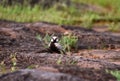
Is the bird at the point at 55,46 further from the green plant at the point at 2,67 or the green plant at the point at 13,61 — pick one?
the green plant at the point at 2,67

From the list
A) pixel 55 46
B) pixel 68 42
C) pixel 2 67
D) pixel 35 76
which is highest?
pixel 35 76

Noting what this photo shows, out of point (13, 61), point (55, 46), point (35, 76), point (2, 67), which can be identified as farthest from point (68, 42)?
point (35, 76)

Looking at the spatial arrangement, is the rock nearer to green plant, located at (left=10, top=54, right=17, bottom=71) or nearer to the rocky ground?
the rocky ground

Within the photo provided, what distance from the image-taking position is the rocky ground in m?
4.61

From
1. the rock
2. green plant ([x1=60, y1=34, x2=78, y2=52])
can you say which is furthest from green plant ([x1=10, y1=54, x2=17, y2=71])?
green plant ([x1=60, y1=34, x2=78, y2=52])

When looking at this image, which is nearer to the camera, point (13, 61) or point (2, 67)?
point (2, 67)

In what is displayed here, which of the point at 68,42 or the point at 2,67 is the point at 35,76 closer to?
the point at 2,67

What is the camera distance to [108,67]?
5.26m

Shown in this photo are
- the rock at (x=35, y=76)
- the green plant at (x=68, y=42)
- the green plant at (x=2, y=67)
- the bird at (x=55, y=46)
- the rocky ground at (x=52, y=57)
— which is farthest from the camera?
the green plant at (x=68, y=42)

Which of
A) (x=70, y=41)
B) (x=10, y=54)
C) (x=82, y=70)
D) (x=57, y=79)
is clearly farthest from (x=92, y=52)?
(x=57, y=79)

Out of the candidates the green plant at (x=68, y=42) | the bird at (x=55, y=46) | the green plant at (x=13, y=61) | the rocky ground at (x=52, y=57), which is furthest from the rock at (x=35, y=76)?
the green plant at (x=68, y=42)

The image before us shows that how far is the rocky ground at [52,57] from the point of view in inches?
181

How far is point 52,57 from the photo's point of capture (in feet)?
18.6

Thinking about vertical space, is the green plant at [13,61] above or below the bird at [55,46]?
above
